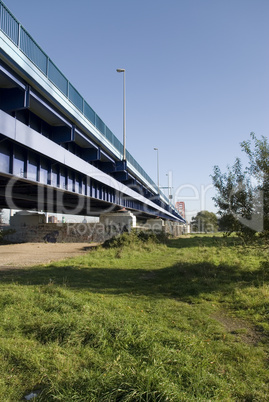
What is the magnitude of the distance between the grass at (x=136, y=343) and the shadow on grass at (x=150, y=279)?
0.09 m

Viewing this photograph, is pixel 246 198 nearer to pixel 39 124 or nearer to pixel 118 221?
pixel 39 124

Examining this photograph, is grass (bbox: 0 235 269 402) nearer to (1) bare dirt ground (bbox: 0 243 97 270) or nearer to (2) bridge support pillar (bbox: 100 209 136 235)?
(1) bare dirt ground (bbox: 0 243 97 270)

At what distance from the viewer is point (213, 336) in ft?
14.9

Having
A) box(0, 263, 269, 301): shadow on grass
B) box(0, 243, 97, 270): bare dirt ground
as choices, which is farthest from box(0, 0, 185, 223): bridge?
box(0, 263, 269, 301): shadow on grass

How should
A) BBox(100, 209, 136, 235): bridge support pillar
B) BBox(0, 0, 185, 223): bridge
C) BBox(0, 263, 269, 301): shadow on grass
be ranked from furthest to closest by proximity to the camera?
BBox(100, 209, 136, 235): bridge support pillar < BBox(0, 0, 185, 223): bridge < BBox(0, 263, 269, 301): shadow on grass

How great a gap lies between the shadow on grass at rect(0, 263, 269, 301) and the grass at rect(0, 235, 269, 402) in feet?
0.31

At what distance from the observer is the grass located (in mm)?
2855

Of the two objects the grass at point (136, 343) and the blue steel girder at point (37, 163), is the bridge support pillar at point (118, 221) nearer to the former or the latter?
the blue steel girder at point (37, 163)

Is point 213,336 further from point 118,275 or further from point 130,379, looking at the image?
point 118,275

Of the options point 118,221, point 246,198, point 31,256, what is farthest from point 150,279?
point 118,221

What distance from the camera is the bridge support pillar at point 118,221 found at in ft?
88.3

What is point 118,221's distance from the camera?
1087 inches

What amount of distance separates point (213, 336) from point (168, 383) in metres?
2.05

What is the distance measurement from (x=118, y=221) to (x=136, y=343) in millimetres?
23746
